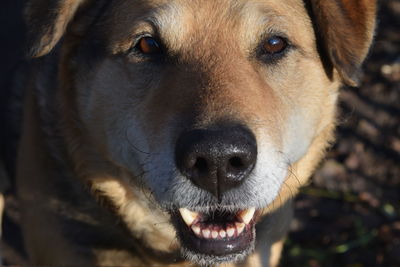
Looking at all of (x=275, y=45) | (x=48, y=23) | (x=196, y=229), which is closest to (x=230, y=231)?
(x=196, y=229)

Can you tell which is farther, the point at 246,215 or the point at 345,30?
the point at 345,30

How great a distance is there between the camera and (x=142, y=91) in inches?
141

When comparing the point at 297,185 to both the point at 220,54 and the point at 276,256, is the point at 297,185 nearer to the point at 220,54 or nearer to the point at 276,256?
the point at 276,256

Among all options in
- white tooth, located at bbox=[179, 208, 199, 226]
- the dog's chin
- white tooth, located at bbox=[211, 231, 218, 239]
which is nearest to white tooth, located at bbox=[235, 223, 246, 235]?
the dog's chin

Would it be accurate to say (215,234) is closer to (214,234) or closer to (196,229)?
(214,234)

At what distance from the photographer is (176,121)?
320 cm

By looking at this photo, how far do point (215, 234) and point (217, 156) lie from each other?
2.07 ft

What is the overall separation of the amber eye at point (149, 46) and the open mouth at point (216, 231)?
2.69 feet

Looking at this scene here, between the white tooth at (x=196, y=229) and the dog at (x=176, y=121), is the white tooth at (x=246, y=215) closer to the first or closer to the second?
the dog at (x=176, y=121)

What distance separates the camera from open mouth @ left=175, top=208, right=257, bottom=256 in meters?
3.45

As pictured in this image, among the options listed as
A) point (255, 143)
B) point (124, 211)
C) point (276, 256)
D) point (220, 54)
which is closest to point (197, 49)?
point (220, 54)

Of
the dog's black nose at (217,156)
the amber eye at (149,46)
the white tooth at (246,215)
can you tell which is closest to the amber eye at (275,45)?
the amber eye at (149,46)

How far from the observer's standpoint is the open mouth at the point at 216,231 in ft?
11.3

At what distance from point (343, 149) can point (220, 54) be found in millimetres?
2780
